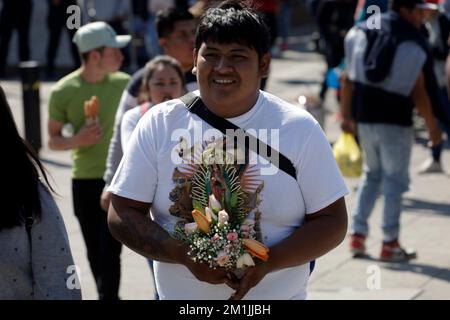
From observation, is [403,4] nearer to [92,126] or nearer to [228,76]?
[92,126]

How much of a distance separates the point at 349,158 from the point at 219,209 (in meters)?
5.19

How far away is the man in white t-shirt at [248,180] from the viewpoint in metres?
3.71

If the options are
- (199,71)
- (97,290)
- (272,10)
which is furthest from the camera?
(272,10)

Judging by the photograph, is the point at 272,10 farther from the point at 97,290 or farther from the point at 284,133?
the point at 284,133

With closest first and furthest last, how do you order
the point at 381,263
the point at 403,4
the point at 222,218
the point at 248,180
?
the point at 222,218, the point at 248,180, the point at 403,4, the point at 381,263

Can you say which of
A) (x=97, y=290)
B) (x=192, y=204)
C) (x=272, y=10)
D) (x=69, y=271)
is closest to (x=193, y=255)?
(x=192, y=204)

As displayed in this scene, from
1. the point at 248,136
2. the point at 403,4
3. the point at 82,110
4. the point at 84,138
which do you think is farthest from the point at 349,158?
the point at 248,136

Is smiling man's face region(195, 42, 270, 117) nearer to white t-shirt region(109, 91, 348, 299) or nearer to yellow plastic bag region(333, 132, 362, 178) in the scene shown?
white t-shirt region(109, 91, 348, 299)

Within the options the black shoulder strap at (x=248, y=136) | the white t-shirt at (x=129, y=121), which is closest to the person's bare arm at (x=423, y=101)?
the white t-shirt at (x=129, y=121)

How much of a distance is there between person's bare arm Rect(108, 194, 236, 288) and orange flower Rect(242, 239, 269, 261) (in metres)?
0.11

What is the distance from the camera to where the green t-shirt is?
6609mm

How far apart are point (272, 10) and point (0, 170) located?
13895 mm

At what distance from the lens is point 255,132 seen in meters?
3.73

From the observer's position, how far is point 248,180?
12.1ft
